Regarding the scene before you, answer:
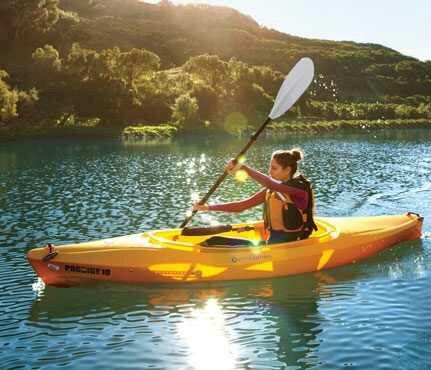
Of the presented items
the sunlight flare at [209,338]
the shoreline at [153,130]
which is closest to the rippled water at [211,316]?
the sunlight flare at [209,338]

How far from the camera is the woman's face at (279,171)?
32.4ft

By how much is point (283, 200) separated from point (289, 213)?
0.31m

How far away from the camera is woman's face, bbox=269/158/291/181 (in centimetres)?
988

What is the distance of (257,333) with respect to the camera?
26.7 ft

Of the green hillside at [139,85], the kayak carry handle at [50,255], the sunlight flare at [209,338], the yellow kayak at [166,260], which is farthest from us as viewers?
the green hillside at [139,85]

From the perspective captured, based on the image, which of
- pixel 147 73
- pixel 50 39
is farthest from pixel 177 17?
pixel 147 73

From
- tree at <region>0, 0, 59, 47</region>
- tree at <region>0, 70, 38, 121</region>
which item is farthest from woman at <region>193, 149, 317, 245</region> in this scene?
tree at <region>0, 0, 59, 47</region>

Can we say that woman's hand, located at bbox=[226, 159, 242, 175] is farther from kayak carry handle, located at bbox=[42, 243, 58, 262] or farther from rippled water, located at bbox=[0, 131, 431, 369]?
kayak carry handle, located at bbox=[42, 243, 58, 262]

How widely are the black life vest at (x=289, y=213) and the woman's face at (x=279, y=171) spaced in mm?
115

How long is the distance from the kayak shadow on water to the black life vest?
925 mm

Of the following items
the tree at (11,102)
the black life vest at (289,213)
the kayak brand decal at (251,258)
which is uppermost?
the tree at (11,102)

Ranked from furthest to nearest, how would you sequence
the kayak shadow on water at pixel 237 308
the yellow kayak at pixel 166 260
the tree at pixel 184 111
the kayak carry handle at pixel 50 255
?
1. the tree at pixel 184 111
2. the yellow kayak at pixel 166 260
3. the kayak carry handle at pixel 50 255
4. the kayak shadow on water at pixel 237 308

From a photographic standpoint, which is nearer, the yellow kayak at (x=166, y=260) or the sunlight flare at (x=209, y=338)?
the sunlight flare at (x=209, y=338)

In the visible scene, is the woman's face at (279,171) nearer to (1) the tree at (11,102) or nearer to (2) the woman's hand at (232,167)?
(2) the woman's hand at (232,167)
